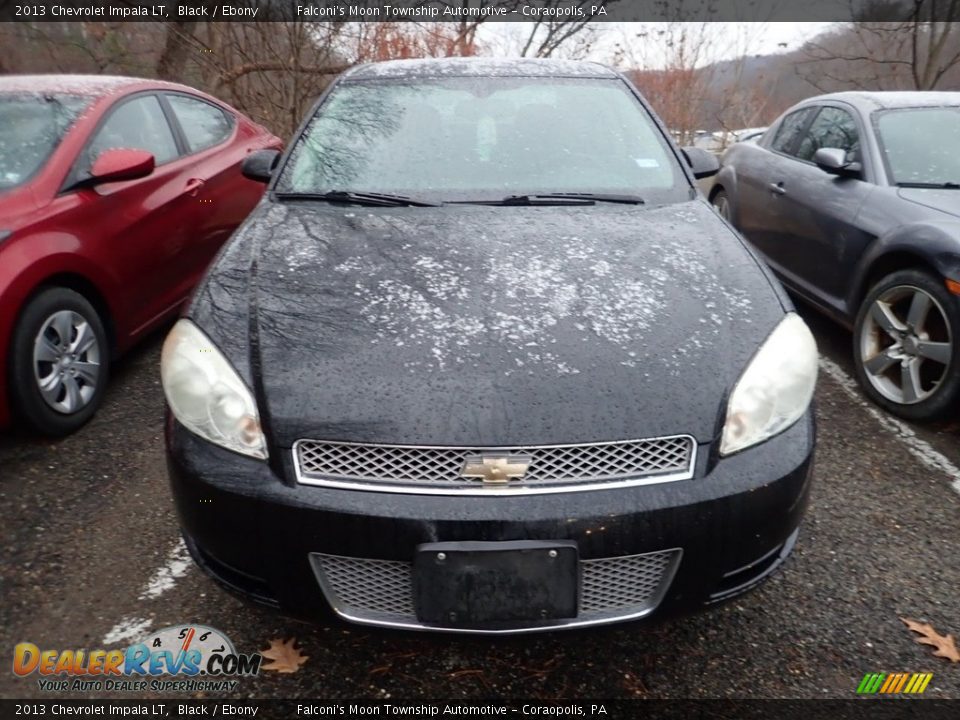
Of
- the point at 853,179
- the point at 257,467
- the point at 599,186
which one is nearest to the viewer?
the point at 257,467

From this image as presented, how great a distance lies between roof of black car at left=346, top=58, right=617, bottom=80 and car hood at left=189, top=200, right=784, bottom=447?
102 centimetres

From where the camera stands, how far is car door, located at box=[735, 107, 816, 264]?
4.49 meters

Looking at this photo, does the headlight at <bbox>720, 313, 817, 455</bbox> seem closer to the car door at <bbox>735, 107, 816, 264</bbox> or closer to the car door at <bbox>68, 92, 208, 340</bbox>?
the car door at <bbox>68, 92, 208, 340</bbox>

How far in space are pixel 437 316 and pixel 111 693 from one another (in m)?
1.35

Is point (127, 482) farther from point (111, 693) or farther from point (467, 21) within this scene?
point (467, 21)

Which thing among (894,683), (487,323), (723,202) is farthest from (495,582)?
(723,202)

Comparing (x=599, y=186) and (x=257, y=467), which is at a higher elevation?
(x=599, y=186)

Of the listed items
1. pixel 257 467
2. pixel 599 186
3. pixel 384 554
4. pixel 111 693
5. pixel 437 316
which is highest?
pixel 599 186

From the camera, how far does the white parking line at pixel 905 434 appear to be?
9.40ft

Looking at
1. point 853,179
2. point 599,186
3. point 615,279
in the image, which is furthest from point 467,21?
point 615,279

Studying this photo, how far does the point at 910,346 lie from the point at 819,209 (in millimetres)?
1073

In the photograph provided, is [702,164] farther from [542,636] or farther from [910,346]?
[542,636]

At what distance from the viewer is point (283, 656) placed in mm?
1928

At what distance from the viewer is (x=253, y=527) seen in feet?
5.10
